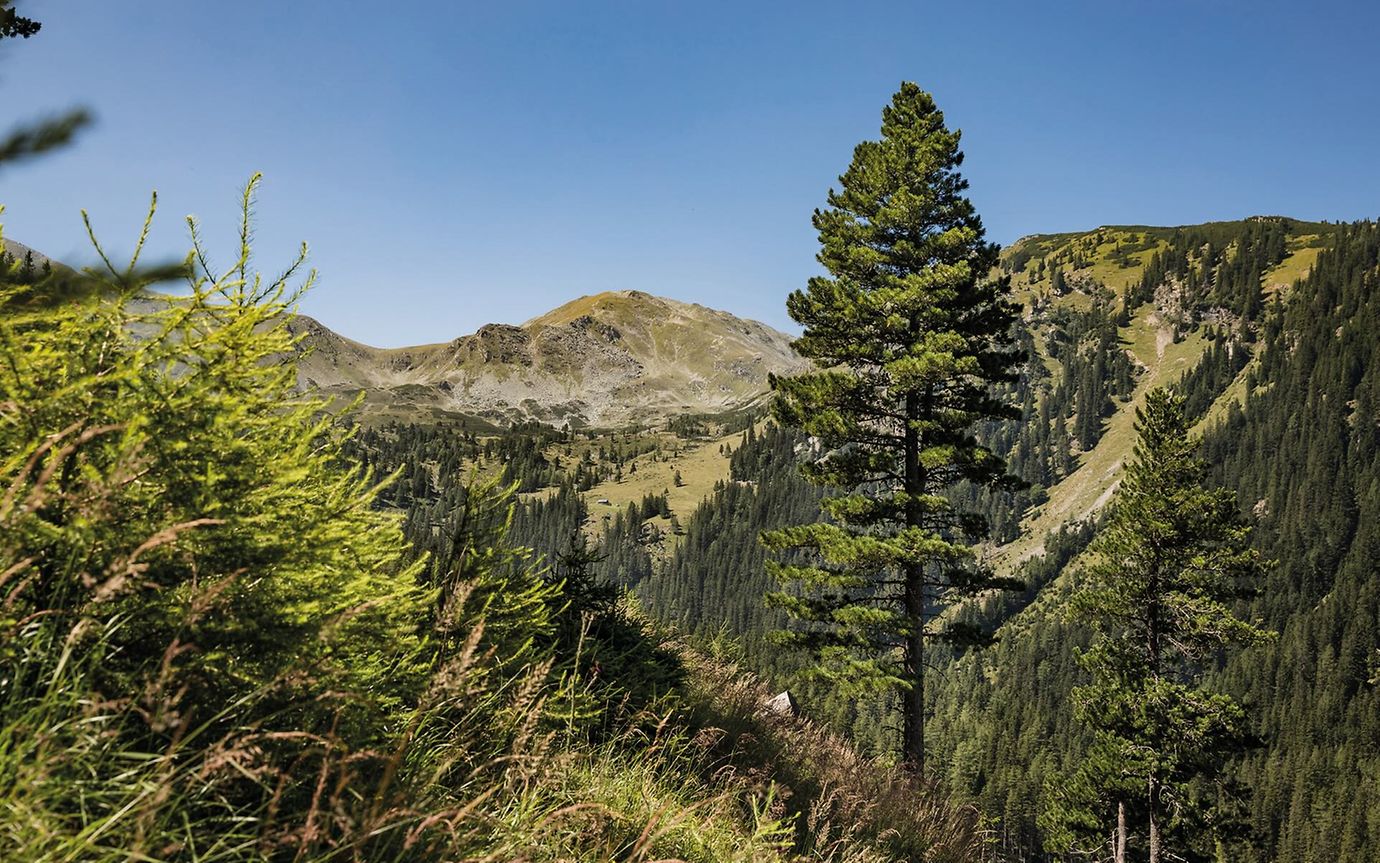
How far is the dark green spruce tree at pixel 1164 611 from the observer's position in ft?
71.7

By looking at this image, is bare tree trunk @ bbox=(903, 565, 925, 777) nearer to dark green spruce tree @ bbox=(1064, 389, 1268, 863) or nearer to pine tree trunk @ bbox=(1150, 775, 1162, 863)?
dark green spruce tree @ bbox=(1064, 389, 1268, 863)

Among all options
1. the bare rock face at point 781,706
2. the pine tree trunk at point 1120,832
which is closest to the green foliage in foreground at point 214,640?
the bare rock face at point 781,706

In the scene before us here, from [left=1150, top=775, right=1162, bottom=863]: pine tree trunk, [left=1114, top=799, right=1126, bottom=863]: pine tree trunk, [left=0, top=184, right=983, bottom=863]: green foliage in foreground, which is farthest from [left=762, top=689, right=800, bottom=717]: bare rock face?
[left=1114, top=799, right=1126, bottom=863]: pine tree trunk

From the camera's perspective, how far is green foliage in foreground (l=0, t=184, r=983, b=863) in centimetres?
210

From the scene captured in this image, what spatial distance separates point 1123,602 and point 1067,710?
523 feet

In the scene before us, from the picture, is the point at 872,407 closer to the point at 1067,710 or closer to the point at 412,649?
the point at 412,649

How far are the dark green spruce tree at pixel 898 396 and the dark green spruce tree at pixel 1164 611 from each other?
9.21m

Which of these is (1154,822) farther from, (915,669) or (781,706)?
(781,706)

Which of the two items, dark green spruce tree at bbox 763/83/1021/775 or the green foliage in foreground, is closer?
the green foliage in foreground

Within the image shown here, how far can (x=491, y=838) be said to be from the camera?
10.1 feet

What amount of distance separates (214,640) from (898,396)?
50.2 ft

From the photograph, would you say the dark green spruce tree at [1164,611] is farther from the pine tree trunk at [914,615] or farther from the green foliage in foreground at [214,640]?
the green foliage in foreground at [214,640]

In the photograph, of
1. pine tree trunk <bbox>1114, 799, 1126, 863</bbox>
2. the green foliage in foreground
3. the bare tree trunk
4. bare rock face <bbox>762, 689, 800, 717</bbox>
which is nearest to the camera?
the green foliage in foreground

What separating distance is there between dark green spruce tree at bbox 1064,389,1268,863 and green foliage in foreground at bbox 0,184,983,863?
22874 mm
